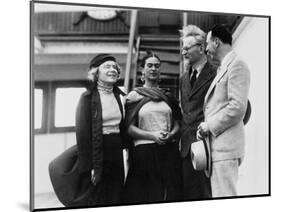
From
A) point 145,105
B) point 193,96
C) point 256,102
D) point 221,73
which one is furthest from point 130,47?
point 256,102

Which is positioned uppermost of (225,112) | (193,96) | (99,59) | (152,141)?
(99,59)

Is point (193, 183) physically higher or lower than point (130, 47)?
lower

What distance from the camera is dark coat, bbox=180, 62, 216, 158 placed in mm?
3449

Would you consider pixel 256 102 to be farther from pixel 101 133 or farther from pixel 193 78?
pixel 101 133

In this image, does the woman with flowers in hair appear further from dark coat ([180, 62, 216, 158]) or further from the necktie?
the necktie

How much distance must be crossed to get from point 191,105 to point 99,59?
73 cm

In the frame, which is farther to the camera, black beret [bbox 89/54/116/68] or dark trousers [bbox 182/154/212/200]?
dark trousers [bbox 182/154/212/200]

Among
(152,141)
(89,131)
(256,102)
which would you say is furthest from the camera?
(256,102)

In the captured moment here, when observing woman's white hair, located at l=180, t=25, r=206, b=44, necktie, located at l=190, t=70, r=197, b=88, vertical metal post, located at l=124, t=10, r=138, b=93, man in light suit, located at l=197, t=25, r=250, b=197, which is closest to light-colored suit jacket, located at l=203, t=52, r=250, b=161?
man in light suit, located at l=197, t=25, r=250, b=197

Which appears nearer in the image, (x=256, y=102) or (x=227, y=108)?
(x=227, y=108)

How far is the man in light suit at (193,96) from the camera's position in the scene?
3.45 meters

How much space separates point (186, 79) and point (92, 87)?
2.21 ft

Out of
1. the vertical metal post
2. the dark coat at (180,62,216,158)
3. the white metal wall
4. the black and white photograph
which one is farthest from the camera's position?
the white metal wall

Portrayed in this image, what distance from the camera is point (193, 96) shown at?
3.47 meters
